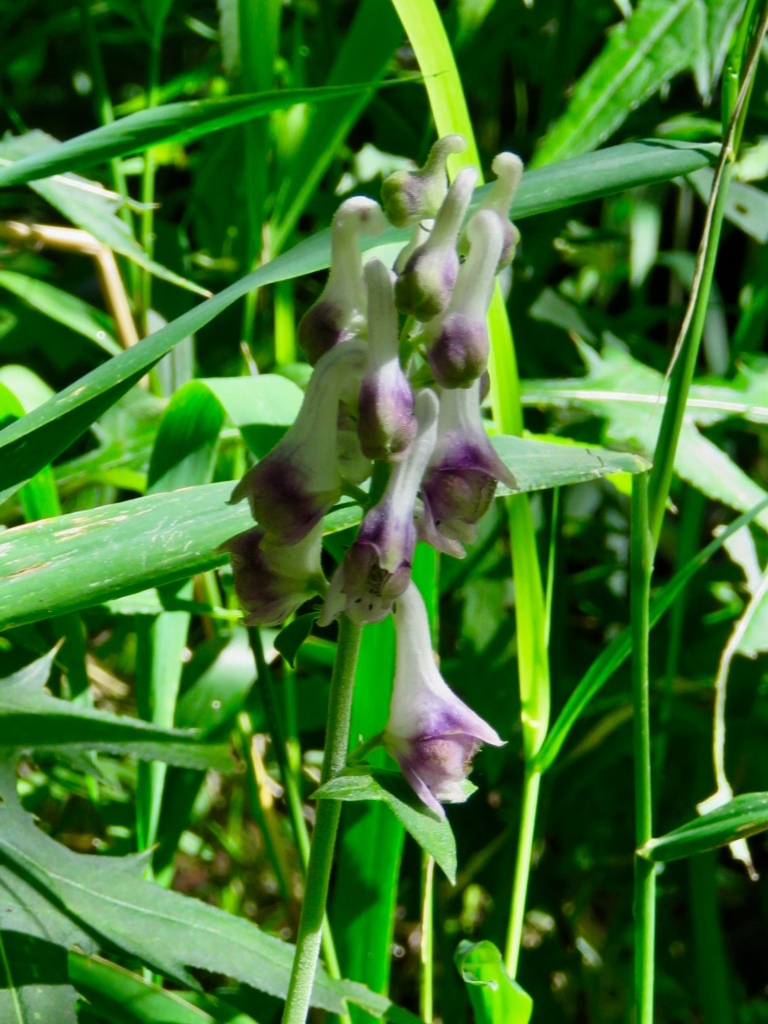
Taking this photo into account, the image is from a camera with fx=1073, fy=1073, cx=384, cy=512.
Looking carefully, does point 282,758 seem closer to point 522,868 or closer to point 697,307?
point 522,868

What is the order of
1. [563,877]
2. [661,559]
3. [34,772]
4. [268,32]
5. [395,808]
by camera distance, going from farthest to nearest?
[661,559], [563,877], [34,772], [268,32], [395,808]

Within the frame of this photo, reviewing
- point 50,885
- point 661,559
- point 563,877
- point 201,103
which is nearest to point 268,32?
point 201,103

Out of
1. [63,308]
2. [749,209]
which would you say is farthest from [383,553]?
[749,209]

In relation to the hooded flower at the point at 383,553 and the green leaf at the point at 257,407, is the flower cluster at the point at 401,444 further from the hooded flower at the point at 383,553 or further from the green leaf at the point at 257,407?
the green leaf at the point at 257,407

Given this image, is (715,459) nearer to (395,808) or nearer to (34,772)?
(395,808)

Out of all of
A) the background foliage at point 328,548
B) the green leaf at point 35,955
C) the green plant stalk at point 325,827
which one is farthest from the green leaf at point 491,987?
the green leaf at point 35,955

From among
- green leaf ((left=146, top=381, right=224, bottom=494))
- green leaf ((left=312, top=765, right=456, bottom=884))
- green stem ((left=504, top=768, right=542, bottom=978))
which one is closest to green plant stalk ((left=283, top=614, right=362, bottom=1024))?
green leaf ((left=312, top=765, right=456, bottom=884))

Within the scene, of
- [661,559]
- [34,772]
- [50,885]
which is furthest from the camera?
[661,559]

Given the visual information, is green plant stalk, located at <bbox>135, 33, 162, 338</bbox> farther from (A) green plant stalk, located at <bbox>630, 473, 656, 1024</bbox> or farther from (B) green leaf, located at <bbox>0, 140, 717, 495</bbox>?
(A) green plant stalk, located at <bbox>630, 473, 656, 1024</bbox>
